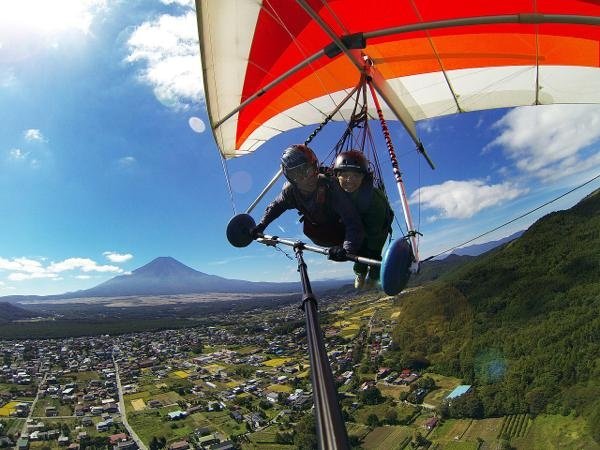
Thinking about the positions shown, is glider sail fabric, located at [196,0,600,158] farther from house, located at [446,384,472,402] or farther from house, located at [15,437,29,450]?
house, located at [446,384,472,402]

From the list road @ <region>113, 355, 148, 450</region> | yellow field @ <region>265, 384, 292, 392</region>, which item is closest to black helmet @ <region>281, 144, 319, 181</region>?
road @ <region>113, 355, 148, 450</region>

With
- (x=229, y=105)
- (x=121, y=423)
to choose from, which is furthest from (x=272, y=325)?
(x=229, y=105)

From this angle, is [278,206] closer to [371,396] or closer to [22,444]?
[22,444]

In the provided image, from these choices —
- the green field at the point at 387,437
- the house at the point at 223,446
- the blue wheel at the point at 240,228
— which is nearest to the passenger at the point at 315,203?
the blue wheel at the point at 240,228

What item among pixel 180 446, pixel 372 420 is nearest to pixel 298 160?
pixel 180 446

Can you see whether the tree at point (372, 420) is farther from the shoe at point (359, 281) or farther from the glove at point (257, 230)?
the glove at point (257, 230)

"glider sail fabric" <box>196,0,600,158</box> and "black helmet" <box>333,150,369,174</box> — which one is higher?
"glider sail fabric" <box>196,0,600,158</box>
